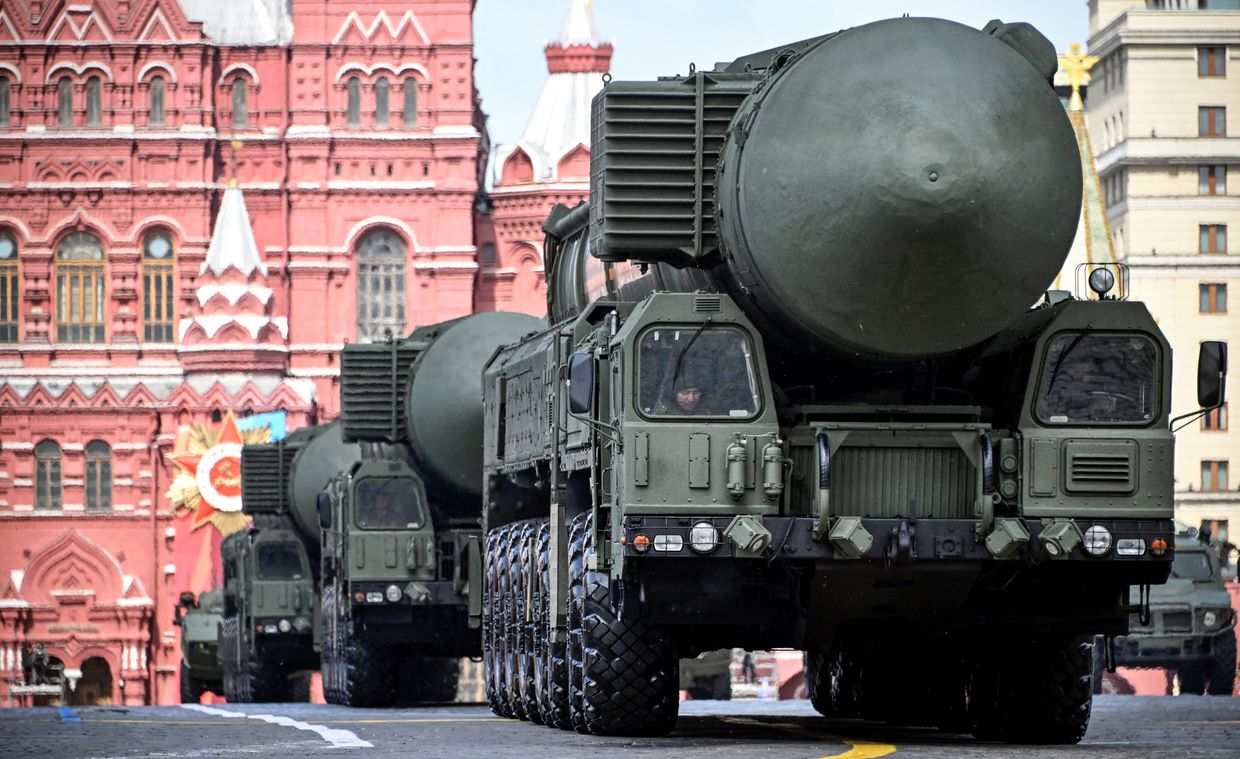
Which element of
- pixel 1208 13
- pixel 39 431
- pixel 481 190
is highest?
pixel 1208 13

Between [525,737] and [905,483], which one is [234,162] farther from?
[905,483]

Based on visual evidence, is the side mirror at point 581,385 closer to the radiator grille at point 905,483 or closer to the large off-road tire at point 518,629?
the radiator grille at point 905,483

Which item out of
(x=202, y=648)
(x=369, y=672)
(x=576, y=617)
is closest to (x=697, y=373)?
(x=576, y=617)

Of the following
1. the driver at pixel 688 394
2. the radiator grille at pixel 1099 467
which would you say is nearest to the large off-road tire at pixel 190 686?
the driver at pixel 688 394

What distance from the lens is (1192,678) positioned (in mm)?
35219

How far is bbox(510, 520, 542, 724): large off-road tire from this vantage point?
21.0 m

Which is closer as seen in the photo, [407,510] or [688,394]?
[688,394]

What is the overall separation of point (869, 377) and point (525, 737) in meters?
3.42

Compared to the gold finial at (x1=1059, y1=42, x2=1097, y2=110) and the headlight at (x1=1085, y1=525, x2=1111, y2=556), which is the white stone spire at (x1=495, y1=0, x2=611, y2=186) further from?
the headlight at (x1=1085, y1=525, x2=1111, y2=556)

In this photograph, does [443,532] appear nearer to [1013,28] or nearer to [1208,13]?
[1013,28]

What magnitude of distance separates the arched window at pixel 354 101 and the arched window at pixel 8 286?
10739mm

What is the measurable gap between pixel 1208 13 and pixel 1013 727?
230 ft

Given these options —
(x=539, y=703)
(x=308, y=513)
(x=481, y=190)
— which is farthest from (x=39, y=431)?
(x=539, y=703)

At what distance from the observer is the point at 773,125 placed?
15.5 meters
